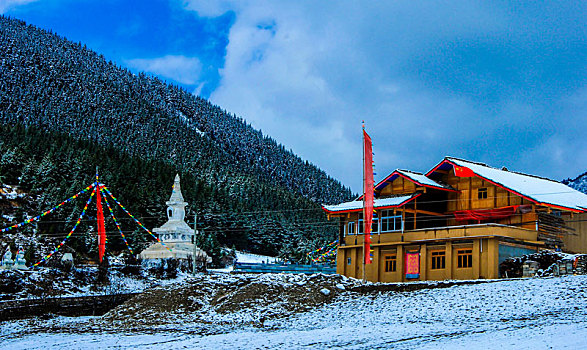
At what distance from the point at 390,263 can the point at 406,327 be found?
20374mm

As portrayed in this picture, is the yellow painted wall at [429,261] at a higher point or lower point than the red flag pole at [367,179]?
lower

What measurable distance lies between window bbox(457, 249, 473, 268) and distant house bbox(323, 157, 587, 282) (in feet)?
0.20

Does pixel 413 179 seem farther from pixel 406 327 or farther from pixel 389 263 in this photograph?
pixel 406 327

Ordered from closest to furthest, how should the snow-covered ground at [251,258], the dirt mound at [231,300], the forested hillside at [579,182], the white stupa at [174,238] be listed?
the dirt mound at [231,300], the white stupa at [174,238], the snow-covered ground at [251,258], the forested hillside at [579,182]

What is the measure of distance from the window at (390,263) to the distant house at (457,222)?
66 mm

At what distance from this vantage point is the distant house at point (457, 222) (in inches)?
1837

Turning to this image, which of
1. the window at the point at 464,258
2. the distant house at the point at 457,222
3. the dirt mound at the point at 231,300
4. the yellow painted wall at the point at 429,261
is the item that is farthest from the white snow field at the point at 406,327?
the distant house at the point at 457,222

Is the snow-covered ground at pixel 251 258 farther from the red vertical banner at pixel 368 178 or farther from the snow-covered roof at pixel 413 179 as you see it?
the red vertical banner at pixel 368 178

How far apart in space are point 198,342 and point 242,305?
28.8 feet

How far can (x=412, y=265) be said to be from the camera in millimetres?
49469

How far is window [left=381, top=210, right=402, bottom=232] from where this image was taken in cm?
5091

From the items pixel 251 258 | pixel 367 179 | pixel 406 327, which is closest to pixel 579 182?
pixel 251 258

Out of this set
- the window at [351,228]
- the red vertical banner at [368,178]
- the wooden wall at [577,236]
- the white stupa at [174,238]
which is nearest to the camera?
the red vertical banner at [368,178]

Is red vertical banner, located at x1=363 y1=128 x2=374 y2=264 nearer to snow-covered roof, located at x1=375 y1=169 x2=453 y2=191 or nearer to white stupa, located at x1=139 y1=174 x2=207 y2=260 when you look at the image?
snow-covered roof, located at x1=375 y1=169 x2=453 y2=191
